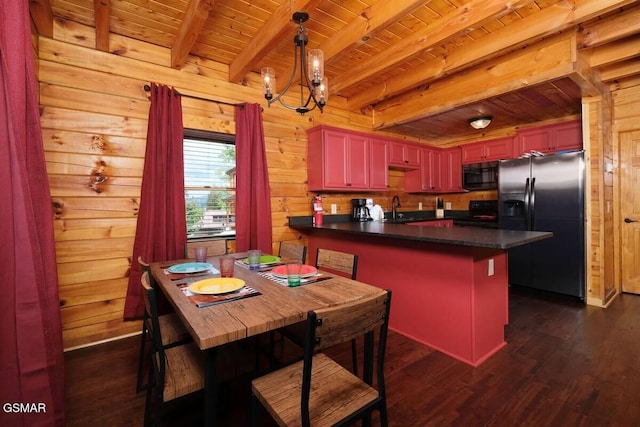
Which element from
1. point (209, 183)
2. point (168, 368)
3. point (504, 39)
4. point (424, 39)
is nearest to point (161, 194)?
point (209, 183)

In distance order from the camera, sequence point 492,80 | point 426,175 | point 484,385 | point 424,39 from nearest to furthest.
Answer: point 484,385
point 424,39
point 492,80
point 426,175

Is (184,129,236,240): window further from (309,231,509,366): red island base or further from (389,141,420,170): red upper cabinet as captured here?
(389,141,420,170): red upper cabinet

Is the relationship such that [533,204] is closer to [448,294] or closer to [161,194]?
[448,294]

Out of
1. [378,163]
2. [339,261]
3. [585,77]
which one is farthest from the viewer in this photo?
[378,163]

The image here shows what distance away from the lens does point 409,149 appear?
4398 mm

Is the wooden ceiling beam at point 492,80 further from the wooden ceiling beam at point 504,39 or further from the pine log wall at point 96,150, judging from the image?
the pine log wall at point 96,150

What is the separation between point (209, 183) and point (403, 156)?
279 cm

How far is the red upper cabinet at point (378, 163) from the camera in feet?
12.7

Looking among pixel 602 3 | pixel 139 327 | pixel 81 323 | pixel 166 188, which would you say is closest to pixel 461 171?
pixel 602 3

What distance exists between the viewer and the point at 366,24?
216 centimetres

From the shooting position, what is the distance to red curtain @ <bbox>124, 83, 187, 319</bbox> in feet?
8.04

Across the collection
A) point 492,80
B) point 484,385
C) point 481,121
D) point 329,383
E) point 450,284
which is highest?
point 492,80

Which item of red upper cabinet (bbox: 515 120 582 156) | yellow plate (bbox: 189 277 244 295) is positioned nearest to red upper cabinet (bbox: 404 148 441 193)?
red upper cabinet (bbox: 515 120 582 156)

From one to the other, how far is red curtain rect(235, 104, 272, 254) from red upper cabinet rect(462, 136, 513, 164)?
3475 mm
